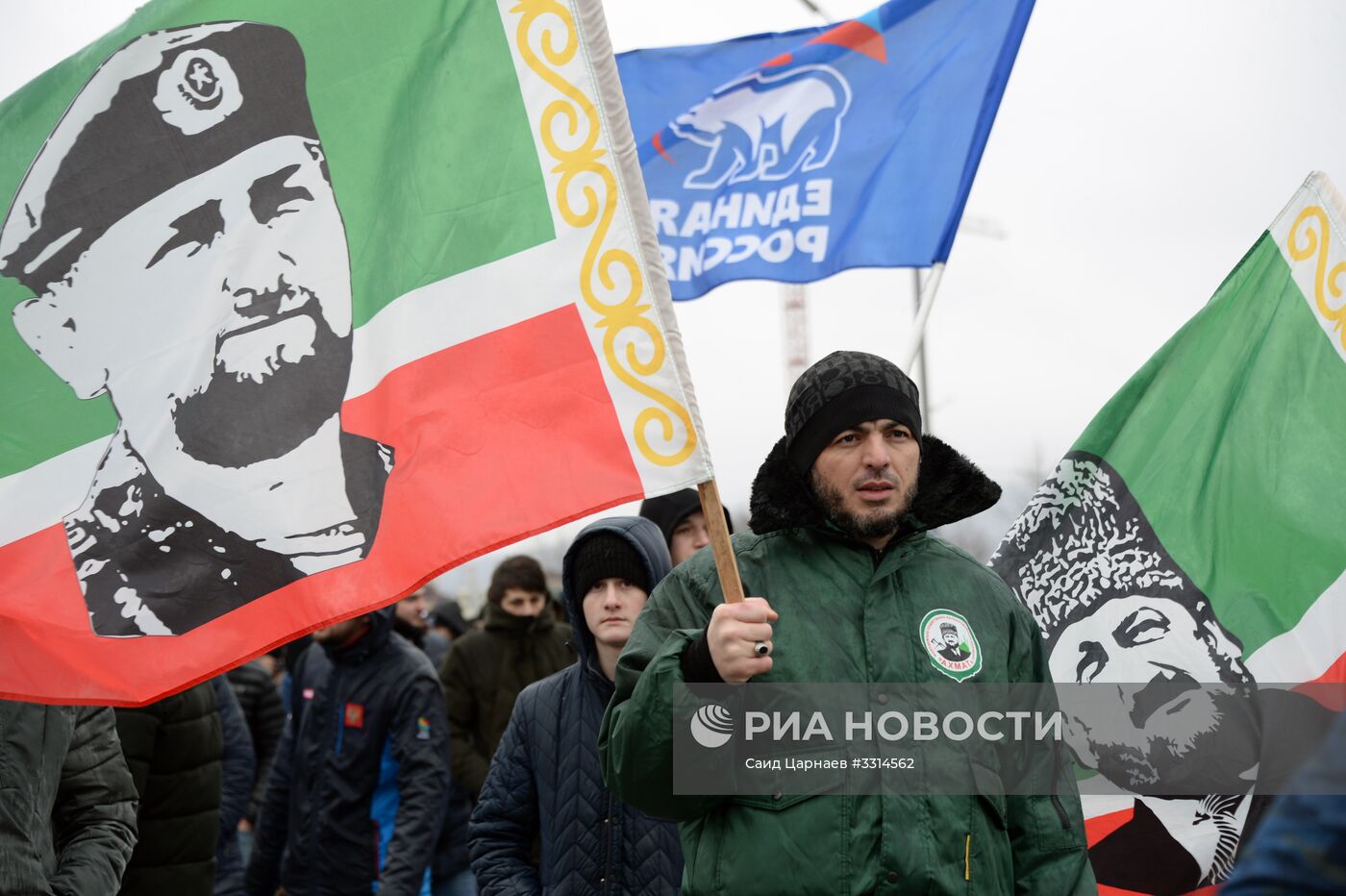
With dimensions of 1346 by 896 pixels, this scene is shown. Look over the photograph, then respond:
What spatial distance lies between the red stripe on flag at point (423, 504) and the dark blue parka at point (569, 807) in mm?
1184

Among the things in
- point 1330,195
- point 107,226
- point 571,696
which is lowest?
point 571,696

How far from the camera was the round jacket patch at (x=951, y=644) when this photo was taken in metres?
3.11

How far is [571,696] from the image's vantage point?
439 cm

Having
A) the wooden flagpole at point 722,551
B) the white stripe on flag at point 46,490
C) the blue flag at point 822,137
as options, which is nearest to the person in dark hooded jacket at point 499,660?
the blue flag at point 822,137

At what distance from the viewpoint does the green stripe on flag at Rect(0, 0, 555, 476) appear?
340 cm

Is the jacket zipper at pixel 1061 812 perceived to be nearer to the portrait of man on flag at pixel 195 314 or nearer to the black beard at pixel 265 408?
the portrait of man on flag at pixel 195 314

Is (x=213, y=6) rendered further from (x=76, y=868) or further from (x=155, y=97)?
(x=76, y=868)

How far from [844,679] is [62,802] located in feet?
7.15

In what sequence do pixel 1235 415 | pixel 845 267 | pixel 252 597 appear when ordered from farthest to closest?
pixel 845 267, pixel 1235 415, pixel 252 597

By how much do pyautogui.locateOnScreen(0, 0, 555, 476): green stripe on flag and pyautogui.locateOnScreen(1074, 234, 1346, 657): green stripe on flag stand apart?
2.50m

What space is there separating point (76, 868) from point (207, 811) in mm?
2313

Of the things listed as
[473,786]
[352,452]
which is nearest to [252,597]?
[352,452]

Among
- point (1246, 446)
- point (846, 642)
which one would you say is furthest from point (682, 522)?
point (846, 642)

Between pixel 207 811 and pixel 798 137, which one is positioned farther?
pixel 798 137
